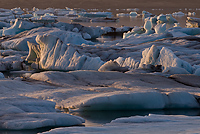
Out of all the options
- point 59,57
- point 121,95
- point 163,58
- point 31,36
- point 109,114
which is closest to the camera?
point 109,114

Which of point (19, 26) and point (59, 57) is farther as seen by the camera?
point (19, 26)

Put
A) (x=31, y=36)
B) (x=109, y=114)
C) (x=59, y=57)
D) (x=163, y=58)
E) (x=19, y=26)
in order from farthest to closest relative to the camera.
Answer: (x=19, y=26) < (x=31, y=36) < (x=59, y=57) < (x=163, y=58) < (x=109, y=114)

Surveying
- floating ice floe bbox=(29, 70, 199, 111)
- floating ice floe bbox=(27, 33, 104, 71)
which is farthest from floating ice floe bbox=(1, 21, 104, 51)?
floating ice floe bbox=(29, 70, 199, 111)

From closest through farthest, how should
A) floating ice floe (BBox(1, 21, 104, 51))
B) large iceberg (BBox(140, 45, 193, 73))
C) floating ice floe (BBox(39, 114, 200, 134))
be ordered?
floating ice floe (BBox(39, 114, 200, 134))
large iceberg (BBox(140, 45, 193, 73))
floating ice floe (BBox(1, 21, 104, 51))

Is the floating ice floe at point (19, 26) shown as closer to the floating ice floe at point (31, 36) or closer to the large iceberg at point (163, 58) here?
the floating ice floe at point (31, 36)

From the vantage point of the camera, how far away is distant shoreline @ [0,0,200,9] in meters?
124

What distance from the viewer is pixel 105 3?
449 feet

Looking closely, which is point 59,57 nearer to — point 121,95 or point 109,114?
point 121,95

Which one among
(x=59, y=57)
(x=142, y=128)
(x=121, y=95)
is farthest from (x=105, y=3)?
(x=142, y=128)

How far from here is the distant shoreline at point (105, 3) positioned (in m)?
124

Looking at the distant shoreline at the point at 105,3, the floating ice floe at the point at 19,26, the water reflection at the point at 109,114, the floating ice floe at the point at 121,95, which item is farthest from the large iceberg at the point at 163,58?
the distant shoreline at the point at 105,3

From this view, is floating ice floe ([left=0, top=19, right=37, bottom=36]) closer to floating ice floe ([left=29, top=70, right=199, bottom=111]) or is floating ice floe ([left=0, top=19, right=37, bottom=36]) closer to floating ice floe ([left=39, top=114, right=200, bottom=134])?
floating ice floe ([left=29, top=70, right=199, bottom=111])

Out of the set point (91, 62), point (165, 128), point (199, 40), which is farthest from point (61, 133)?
point (199, 40)

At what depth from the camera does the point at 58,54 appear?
16.6 metres
